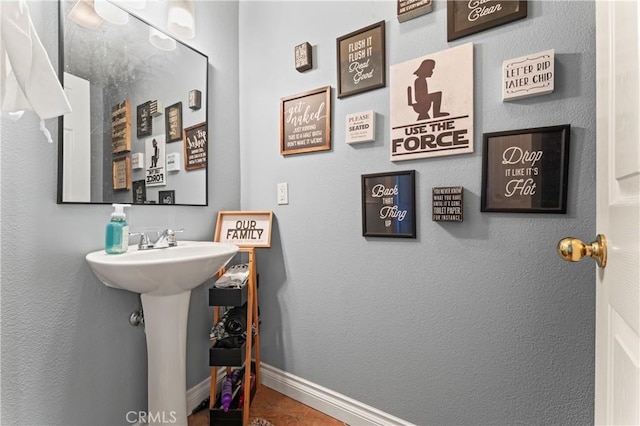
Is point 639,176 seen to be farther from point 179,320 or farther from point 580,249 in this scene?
point 179,320

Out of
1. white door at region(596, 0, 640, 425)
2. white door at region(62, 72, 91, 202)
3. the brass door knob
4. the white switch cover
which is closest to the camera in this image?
white door at region(596, 0, 640, 425)

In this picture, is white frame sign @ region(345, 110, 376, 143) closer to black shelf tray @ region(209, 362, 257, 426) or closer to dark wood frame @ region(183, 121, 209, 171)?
dark wood frame @ region(183, 121, 209, 171)

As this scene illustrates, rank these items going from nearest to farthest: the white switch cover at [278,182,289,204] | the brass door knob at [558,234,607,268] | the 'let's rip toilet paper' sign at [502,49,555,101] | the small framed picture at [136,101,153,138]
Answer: the brass door knob at [558,234,607,268], the 'let's rip toilet paper' sign at [502,49,555,101], the small framed picture at [136,101,153,138], the white switch cover at [278,182,289,204]

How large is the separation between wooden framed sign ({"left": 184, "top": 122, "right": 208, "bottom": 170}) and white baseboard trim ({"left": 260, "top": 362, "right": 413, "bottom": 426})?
1.23 metres

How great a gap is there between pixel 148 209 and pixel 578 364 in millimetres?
1788

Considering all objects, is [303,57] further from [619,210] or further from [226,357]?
[226,357]

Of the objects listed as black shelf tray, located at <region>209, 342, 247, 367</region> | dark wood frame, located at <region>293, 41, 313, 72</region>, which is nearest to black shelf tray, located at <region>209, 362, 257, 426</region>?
black shelf tray, located at <region>209, 342, 247, 367</region>

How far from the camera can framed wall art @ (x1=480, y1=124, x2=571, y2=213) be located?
3.12 feet

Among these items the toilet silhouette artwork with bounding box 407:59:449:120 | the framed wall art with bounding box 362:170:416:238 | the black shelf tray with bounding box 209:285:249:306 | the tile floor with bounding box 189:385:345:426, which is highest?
the toilet silhouette artwork with bounding box 407:59:449:120

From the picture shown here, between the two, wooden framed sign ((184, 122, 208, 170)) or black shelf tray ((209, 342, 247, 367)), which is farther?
wooden framed sign ((184, 122, 208, 170))

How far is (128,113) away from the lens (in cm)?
130

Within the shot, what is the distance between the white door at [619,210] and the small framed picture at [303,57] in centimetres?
114

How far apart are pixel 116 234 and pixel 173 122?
2.14ft

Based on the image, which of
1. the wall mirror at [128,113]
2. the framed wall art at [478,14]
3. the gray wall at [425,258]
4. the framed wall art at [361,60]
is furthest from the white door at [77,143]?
the framed wall art at [478,14]
